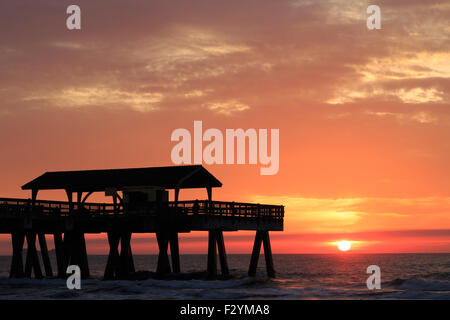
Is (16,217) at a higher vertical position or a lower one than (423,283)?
higher

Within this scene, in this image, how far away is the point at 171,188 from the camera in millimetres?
49969

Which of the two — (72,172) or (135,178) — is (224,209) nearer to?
(135,178)

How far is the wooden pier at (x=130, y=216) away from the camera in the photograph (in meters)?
48.5

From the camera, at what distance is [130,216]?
163 ft

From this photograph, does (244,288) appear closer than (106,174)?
Yes

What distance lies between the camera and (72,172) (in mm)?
56562

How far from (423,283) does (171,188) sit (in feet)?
59.9

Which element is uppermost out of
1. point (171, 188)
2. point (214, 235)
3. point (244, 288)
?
point (171, 188)

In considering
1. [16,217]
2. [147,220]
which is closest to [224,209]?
[147,220]

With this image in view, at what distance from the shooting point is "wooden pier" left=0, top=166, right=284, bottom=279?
48500 mm
